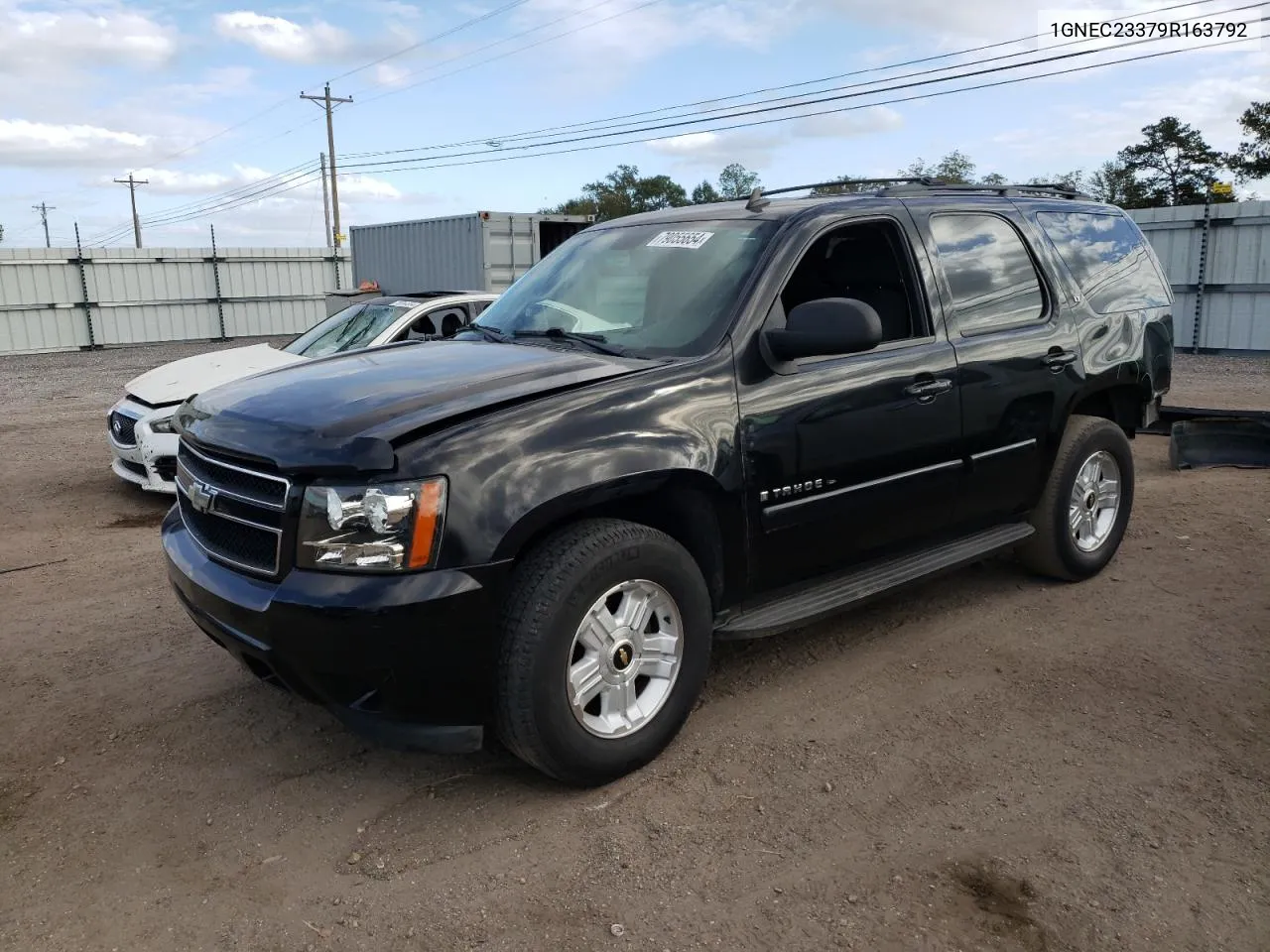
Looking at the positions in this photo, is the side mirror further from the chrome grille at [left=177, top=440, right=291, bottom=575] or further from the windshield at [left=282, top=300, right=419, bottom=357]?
the windshield at [left=282, top=300, right=419, bottom=357]

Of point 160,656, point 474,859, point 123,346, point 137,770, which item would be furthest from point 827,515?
point 123,346

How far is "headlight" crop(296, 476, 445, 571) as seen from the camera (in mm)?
2918

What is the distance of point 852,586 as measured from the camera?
4.10m

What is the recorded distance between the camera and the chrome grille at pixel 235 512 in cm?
310

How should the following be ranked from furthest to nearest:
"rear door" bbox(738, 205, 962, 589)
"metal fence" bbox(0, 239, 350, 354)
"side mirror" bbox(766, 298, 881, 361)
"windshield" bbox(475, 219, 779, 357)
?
"metal fence" bbox(0, 239, 350, 354) < "windshield" bbox(475, 219, 779, 357) < "rear door" bbox(738, 205, 962, 589) < "side mirror" bbox(766, 298, 881, 361)

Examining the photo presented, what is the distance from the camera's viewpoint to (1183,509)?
6727 mm

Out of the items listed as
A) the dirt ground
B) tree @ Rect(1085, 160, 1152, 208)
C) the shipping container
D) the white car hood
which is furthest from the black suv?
tree @ Rect(1085, 160, 1152, 208)

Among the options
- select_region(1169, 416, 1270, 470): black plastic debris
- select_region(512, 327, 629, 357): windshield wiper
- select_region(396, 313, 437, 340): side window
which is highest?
select_region(512, 327, 629, 357): windshield wiper

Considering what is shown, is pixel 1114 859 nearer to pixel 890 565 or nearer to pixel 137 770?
pixel 890 565

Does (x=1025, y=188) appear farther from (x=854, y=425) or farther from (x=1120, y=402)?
(x=854, y=425)

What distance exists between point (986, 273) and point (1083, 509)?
1.48 m

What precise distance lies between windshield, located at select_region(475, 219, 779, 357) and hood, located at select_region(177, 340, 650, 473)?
249 millimetres

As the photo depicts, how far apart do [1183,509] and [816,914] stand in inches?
203

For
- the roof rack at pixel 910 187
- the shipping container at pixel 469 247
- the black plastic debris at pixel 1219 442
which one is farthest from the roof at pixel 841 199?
the shipping container at pixel 469 247
